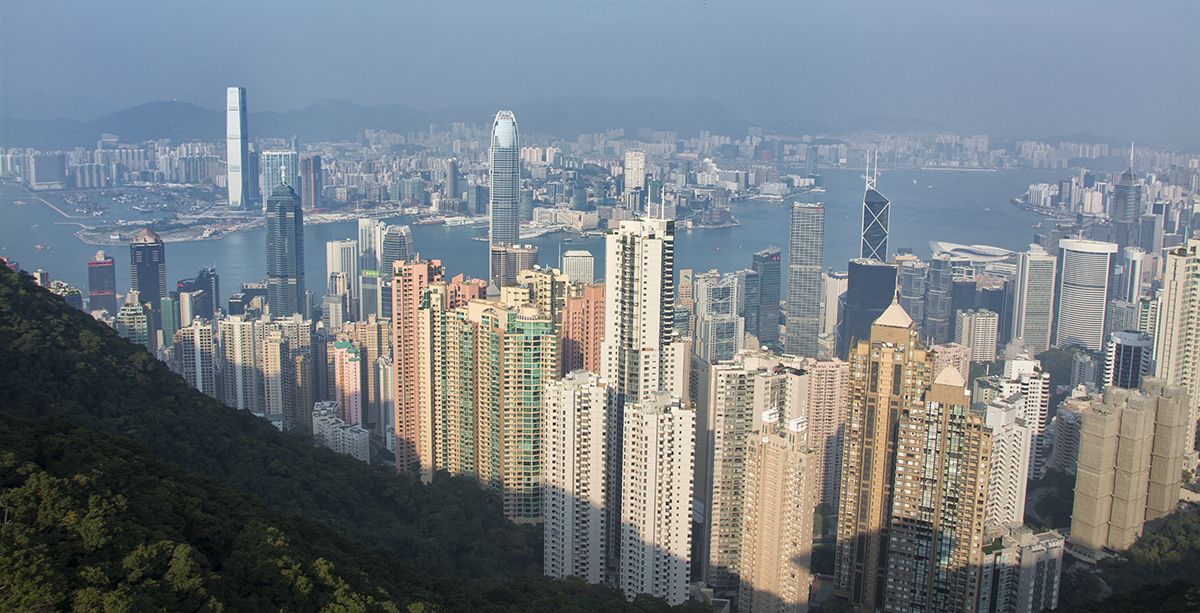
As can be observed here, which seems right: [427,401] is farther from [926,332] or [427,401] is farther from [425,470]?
[926,332]

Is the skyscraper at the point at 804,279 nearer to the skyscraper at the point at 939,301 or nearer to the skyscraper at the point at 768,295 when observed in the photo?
the skyscraper at the point at 768,295

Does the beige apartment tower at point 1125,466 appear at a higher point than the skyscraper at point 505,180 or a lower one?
lower

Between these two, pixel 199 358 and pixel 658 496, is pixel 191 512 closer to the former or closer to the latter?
pixel 658 496

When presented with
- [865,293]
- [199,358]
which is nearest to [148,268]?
[199,358]

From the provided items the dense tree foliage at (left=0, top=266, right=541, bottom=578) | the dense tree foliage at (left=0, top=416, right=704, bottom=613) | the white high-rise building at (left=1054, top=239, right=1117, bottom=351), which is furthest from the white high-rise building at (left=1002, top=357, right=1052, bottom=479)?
the dense tree foliage at (left=0, top=416, right=704, bottom=613)

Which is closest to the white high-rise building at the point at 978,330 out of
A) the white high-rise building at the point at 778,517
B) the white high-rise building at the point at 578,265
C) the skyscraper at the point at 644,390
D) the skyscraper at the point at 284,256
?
the white high-rise building at the point at 578,265

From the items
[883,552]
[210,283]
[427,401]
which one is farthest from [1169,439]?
[210,283]
